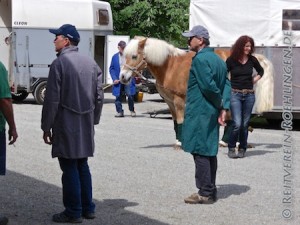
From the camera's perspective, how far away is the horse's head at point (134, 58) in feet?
43.9

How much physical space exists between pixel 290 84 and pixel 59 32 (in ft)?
30.3

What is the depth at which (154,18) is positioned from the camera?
34.0 m

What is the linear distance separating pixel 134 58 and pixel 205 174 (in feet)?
16.5

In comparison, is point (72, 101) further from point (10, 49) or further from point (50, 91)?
point (10, 49)

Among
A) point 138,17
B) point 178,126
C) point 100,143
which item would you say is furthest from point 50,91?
point 138,17

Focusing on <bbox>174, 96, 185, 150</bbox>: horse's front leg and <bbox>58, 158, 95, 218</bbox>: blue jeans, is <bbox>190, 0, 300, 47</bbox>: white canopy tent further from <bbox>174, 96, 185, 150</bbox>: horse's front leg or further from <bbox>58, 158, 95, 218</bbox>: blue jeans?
<bbox>58, 158, 95, 218</bbox>: blue jeans

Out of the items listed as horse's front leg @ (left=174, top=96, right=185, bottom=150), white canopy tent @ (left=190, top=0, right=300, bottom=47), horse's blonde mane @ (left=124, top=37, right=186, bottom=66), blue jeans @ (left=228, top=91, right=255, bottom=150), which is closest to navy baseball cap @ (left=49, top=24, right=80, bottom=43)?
blue jeans @ (left=228, top=91, right=255, bottom=150)

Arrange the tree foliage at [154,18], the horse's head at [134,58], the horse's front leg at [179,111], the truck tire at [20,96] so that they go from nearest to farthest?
the horse's front leg at [179,111] < the horse's head at [134,58] < the truck tire at [20,96] < the tree foliage at [154,18]

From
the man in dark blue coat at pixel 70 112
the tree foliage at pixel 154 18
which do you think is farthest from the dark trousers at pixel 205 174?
the tree foliage at pixel 154 18

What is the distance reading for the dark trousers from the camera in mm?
8820

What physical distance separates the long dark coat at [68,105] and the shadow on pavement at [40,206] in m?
0.69

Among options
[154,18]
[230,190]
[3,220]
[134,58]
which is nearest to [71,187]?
[3,220]

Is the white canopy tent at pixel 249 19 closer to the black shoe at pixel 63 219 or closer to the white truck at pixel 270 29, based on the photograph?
the white truck at pixel 270 29

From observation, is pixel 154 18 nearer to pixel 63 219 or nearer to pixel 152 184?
pixel 152 184
